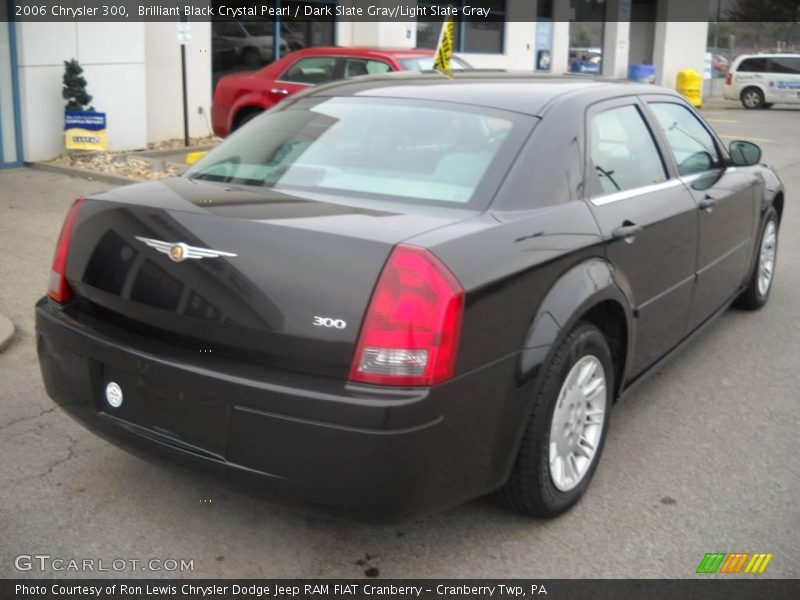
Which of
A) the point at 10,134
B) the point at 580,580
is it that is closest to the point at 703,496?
the point at 580,580

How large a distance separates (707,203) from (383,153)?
195 centimetres

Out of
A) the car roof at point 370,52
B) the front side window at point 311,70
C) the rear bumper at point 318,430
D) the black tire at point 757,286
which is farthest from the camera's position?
the front side window at point 311,70

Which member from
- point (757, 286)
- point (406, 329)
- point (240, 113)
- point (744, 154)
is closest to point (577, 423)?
point (406, 329)

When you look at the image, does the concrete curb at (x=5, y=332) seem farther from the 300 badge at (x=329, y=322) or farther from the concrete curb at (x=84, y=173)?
the concrete curb at (x=84, y=173)

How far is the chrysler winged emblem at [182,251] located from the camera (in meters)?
2.99

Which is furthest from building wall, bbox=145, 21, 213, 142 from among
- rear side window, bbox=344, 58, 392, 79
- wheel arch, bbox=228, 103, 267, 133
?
rear side window, bbox=344, 58, 392, 79

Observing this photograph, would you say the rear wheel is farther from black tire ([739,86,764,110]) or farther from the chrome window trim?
the chrome window trim

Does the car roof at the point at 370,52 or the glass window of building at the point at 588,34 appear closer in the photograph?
the car roof at the point at 370,52

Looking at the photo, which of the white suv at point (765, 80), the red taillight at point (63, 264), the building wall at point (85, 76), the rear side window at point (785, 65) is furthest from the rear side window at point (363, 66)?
the rear side window at point (785, 65)

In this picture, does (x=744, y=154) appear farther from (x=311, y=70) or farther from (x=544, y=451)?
(x=311, y=70)

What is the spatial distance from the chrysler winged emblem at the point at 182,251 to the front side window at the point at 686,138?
2.58 meters

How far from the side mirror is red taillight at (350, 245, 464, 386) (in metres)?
3.29

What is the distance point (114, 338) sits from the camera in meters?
3.20

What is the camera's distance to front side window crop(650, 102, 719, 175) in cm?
475
